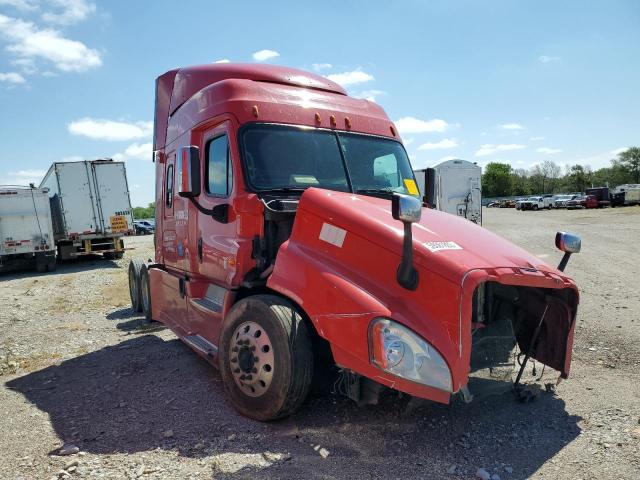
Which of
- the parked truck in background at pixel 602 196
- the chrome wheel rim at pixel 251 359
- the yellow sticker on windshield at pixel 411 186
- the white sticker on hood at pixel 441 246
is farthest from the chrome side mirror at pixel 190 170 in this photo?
the parked truck in background at pixel 602 196

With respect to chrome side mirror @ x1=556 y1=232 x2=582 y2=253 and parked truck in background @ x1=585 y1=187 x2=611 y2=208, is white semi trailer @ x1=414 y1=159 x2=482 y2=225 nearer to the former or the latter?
chrome side mirror @ x1=556 y1=232 x2=582 y2=253

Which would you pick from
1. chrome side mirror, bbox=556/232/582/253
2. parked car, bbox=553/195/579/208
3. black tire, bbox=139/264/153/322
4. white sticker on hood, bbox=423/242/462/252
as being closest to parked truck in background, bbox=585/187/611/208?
parked car, bbox=553/195/579/208

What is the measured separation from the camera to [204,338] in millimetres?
4859

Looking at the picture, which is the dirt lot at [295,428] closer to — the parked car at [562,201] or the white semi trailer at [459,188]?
the white semi trailer at [459,188]

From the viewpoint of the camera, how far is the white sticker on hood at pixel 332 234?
11.4 feet

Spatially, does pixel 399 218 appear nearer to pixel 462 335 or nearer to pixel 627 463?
pixel 462 335

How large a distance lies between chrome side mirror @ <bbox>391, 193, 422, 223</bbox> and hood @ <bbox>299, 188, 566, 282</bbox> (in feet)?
1.03

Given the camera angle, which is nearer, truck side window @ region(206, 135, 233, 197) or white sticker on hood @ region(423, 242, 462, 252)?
white sticker on hood @ region(423, 242, 462, 252)

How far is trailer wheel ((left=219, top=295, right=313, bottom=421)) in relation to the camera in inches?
135

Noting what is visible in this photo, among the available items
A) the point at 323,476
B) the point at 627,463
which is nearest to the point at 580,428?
the point at 627,463

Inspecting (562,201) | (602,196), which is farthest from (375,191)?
(562,201)

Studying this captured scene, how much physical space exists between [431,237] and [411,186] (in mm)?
1615

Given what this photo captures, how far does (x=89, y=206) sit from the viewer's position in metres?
17.7

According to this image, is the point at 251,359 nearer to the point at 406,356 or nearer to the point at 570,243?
the point at 406,356
